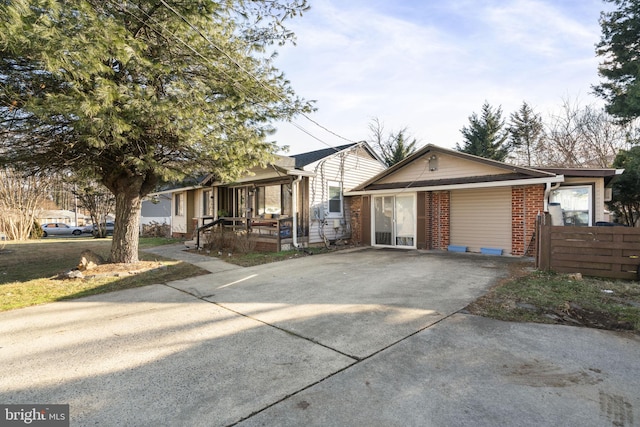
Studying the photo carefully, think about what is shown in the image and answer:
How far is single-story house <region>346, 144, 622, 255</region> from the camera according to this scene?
30.4 feet

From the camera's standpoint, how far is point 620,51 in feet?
41.3

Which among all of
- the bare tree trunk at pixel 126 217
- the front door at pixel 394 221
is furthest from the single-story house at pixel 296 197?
the bare tree trunk at pixel 126 217

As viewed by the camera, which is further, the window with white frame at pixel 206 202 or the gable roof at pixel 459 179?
the window with white frame at pixel 206 202

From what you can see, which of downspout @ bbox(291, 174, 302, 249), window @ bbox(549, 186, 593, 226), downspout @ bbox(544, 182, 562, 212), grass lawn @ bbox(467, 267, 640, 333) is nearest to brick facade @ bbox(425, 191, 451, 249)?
downspout @ bbox(544, 182, 562, 212)

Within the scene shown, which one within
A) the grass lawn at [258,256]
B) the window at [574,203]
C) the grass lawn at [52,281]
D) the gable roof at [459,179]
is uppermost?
the gable roof at [459,179]

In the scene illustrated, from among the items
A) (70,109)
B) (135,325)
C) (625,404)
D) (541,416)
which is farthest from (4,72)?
(625,404)

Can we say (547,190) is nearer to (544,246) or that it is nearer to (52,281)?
(544,246)

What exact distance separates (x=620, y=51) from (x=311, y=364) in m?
17.6

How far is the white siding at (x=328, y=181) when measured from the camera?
498 inches

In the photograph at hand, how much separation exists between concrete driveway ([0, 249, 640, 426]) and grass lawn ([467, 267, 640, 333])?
408 mm

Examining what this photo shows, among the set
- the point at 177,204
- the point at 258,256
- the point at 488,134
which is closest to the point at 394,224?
the point at 258,256

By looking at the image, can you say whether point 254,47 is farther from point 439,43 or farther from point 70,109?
point 439,43

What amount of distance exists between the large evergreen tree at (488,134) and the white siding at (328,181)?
514 inches

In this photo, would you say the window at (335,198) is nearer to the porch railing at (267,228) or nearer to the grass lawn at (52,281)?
the porch railing at (267,228)
